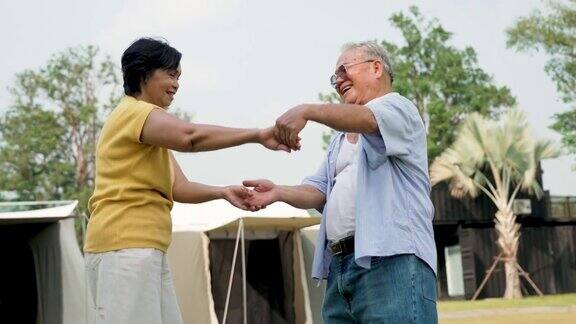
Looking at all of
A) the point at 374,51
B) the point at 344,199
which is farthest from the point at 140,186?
the point at 374,51

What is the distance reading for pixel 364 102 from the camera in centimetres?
356

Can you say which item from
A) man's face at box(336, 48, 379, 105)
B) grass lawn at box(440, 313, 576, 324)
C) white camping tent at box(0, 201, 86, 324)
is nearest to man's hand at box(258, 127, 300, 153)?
man's face at box(336, 48, 379, 105)

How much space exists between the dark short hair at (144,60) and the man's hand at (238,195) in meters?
0.59

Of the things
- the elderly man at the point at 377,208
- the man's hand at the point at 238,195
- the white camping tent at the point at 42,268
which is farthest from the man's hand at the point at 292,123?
the white camping tent at the point at 42,268

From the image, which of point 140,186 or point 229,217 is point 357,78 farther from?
point 229,217

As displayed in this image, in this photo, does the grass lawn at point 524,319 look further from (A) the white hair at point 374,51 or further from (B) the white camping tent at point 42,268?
(A) the white hair at point 374,51

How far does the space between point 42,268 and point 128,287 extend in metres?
8.98

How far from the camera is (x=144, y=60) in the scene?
133 inches

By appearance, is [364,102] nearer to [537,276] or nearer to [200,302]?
→ [200,302]

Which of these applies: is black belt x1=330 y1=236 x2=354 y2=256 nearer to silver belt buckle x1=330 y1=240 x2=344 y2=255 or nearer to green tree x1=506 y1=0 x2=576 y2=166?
silver belt buckle x1=330 y1=240 x2=344 y2=255

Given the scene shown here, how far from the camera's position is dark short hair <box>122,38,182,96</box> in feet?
11.1

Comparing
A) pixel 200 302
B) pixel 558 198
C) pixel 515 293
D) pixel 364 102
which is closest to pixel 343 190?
pixel 364 102

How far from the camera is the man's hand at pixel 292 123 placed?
3.04 meters

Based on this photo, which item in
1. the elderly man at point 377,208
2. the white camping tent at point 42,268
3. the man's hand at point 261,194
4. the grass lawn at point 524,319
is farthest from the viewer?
the grass lawn at point 524,319
